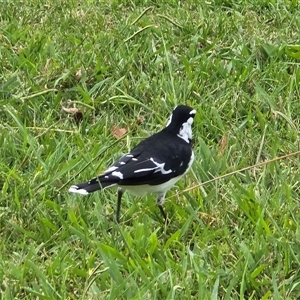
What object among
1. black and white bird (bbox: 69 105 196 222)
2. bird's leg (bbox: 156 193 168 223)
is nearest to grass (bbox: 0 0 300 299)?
bird's leg (bbox: 156 193 168 223)

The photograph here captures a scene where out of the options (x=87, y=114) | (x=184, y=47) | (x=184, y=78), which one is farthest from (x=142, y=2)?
(x=87, y=114)

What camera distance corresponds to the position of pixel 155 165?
11.4 feet

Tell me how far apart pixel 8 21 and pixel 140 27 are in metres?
1.00

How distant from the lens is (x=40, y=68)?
5.11 metres

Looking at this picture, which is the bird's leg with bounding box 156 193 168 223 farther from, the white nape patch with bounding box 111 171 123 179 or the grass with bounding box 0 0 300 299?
the white nape patch with bounding box 111 171 123 179

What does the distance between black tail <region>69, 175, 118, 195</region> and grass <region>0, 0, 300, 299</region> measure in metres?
0.21

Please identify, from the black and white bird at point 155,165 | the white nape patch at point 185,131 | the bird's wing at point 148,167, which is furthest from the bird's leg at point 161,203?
the white nape patch at point 185,131

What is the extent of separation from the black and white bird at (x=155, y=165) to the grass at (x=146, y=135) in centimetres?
18

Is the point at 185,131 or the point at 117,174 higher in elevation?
the point at 117,174

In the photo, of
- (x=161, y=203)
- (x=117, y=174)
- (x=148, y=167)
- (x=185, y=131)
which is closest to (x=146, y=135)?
(x=185, y=131)

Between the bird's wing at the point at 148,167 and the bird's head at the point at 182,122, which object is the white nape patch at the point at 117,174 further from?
the bird's head at the point at 182,122

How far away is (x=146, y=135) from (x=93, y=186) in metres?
1.22

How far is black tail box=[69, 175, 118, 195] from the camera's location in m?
3.24

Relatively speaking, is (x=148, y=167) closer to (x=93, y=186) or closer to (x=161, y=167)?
(x=161, y=167)
